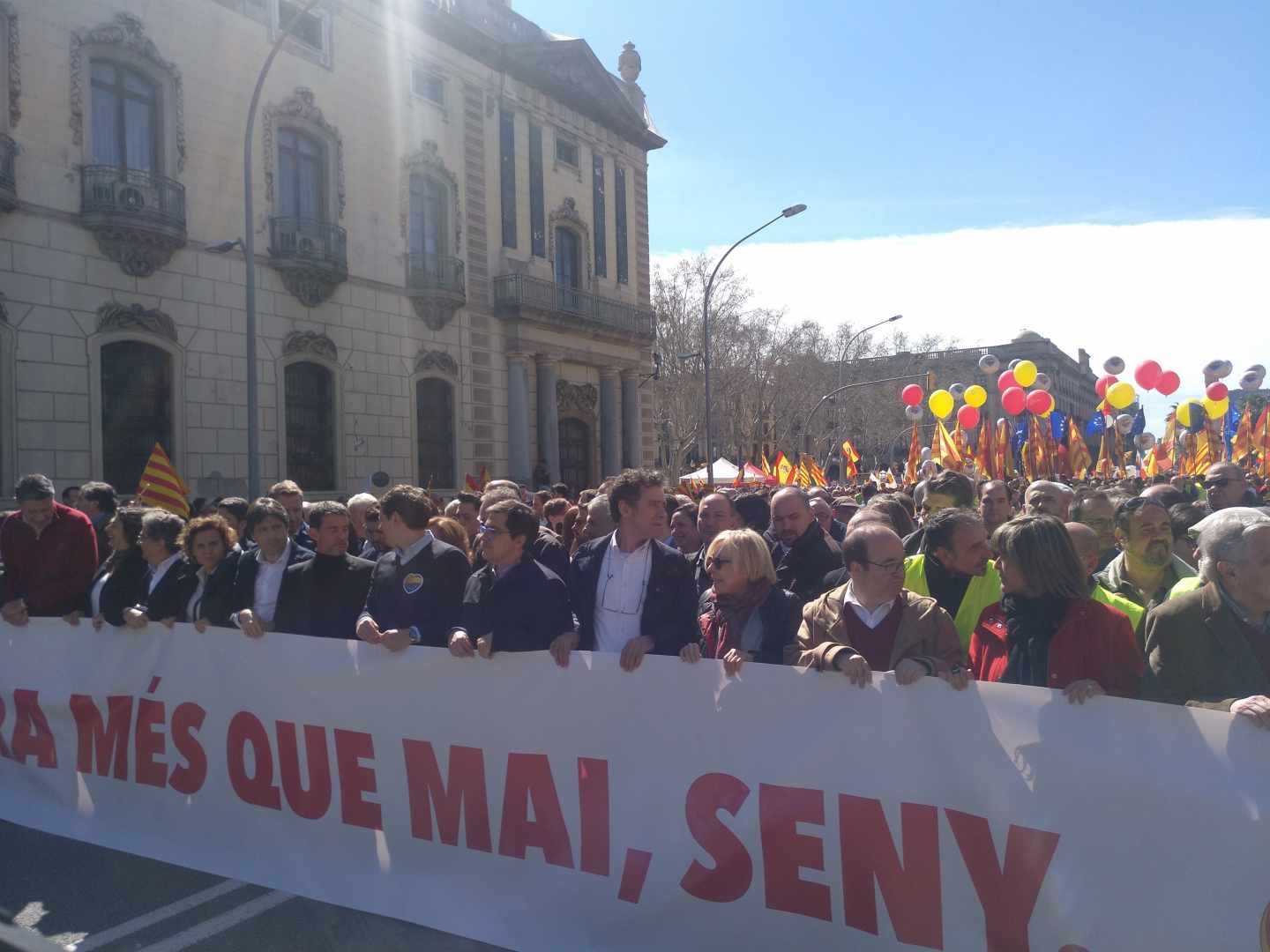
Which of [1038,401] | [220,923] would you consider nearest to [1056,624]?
[220,923]

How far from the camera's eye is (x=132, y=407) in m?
17.2

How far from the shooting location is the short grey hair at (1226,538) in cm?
311

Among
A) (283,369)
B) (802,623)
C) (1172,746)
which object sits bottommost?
(1172,746)

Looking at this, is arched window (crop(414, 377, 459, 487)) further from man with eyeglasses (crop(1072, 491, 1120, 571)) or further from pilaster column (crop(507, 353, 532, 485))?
man with eyeglasses (crop(1072, 491, 1120, 571))

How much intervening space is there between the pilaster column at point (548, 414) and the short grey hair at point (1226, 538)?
24205mm

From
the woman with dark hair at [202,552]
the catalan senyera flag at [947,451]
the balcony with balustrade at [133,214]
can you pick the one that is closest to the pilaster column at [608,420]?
the catalan senyera flag at [947,451]

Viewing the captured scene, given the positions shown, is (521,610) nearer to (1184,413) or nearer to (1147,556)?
(1147,556)

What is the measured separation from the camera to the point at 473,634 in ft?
14.2

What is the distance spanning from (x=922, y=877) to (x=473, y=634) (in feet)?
6.38

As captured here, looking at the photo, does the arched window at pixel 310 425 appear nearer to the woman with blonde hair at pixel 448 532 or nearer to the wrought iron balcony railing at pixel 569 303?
the wrought iron balcony railing at pixel 569 303

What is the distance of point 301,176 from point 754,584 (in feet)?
62.4

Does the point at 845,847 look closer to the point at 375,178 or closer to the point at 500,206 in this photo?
the point at 375,178

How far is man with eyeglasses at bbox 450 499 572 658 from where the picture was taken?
422 cm

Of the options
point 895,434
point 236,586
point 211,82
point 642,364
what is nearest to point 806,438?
point 895,434
